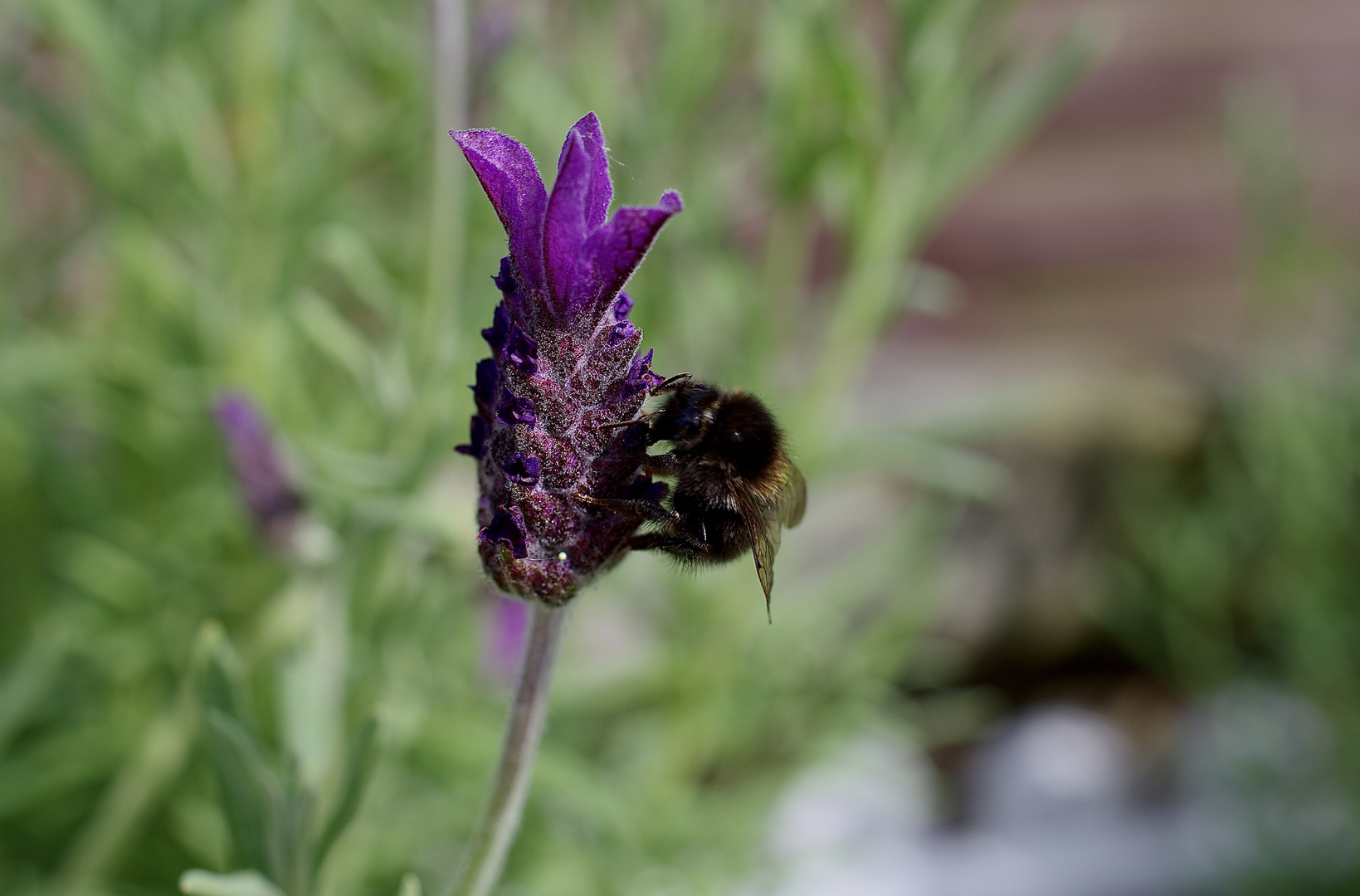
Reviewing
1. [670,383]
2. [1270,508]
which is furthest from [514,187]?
[1270,508]

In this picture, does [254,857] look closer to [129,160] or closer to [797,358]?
[129,160]

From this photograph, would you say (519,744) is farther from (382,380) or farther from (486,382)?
(382,380)

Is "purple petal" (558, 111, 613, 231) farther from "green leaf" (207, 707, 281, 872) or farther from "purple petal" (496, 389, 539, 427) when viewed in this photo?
"green leaf" (207, 707, 281, 872)

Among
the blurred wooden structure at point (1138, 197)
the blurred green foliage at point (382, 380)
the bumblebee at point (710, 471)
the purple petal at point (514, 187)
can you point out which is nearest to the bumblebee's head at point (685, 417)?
the bumblebee at point (710, 471)

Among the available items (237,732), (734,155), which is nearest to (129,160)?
(237,732)

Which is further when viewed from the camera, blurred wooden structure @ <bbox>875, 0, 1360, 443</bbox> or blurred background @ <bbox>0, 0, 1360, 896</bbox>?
blurred wooden structure @ <bbox>875, 0, 1360, 443</bbox>

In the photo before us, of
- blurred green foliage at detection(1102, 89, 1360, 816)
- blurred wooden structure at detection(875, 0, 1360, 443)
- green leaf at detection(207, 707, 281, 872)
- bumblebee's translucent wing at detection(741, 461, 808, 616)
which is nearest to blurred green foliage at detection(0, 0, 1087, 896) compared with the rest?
green leaf at detection(207, 707, 281, 872)
